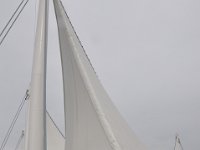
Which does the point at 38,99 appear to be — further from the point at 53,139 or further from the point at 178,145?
the point at 178,145

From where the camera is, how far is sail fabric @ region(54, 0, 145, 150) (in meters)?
13.5

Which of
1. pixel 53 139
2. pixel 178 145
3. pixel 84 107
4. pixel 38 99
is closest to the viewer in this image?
pixel 38 99

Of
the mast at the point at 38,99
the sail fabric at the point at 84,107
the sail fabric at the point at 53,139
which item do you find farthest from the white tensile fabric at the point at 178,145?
the mast at the point at 38,99

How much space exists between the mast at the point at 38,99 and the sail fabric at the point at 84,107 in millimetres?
1666

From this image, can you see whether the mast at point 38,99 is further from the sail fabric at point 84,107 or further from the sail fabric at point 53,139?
the sail fabric at point 53,139

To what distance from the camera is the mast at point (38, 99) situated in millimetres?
12711

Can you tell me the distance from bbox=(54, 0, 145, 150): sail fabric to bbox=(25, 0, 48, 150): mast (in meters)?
1.67

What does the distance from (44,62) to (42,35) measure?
102cm

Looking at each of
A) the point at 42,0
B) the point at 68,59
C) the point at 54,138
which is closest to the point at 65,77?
the point at 68,59

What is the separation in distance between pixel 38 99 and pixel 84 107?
6.75 ft

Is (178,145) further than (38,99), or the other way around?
(178,145)

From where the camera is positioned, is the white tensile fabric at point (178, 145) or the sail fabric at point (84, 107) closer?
the sail fabric at point (84, 107)

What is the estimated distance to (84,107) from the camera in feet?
47.5

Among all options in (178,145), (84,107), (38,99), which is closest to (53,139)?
(178,145)
